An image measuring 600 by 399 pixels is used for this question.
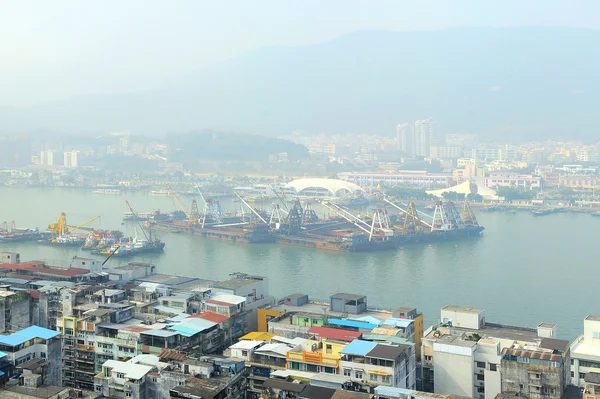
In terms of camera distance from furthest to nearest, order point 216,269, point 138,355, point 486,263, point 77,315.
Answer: point 486,263 → point 216,269 → point 77,315 → point 138,355

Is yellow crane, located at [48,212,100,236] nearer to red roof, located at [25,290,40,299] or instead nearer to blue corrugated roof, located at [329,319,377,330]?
red roof, located at [25,290,40,299]

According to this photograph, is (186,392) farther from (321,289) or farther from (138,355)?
(321,289)

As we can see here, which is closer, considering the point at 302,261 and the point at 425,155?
the point at 302,261

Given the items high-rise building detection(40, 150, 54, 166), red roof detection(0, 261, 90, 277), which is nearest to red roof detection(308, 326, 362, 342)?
red roof detection(0, 261, 90, 277)

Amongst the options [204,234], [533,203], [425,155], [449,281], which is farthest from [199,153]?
[449,281]

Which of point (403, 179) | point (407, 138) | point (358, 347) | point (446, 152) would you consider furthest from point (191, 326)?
point (407, 138)

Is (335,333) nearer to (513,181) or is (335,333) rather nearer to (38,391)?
(38,391)
